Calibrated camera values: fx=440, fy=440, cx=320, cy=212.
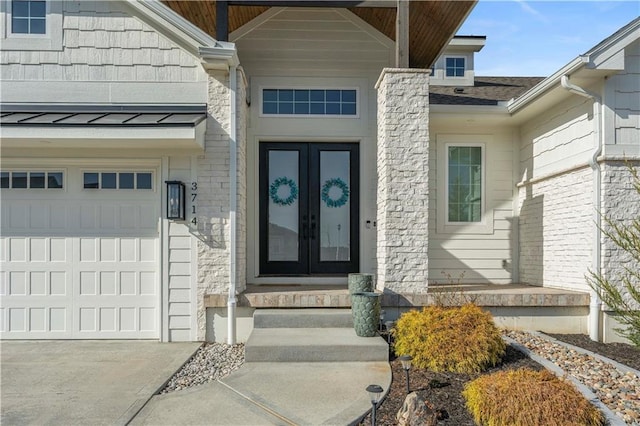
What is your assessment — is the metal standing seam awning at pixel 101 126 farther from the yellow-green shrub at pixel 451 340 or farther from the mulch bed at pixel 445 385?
the mulch bed at pixel 445 385

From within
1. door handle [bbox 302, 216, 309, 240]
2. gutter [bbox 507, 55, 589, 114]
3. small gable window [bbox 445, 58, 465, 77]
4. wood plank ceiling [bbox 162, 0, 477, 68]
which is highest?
small gable window [bbox 445, 58, 465, 77]

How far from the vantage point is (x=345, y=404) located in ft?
11.6

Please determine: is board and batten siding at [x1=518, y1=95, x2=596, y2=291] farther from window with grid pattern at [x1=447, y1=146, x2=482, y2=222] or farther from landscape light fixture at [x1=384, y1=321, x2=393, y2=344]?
landscape light fixture at [x1=384, y1=321, x2=393, y2=344]

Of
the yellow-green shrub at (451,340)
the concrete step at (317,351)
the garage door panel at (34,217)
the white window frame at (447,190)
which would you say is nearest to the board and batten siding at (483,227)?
the white window frame at (447,190)

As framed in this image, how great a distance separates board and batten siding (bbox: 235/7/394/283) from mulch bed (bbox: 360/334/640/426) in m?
2.89

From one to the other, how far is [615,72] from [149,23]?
19.2 ft

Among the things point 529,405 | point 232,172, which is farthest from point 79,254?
point 529,405

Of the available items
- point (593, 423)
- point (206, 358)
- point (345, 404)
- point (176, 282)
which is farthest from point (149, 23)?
point (593, 423)

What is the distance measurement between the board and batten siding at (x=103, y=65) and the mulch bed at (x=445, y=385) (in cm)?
421

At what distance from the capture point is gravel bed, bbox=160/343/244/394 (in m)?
4.20

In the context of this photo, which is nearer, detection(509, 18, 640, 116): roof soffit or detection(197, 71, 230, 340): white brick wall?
detection(509, 18, 640, 116): roof soffit

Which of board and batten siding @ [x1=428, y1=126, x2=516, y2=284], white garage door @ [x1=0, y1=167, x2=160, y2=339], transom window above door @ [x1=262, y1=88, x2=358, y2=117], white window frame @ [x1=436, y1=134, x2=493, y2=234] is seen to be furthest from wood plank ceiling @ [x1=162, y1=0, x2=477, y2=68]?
white garage door @ [x1=0, y1=167, x2=160, y2=339]

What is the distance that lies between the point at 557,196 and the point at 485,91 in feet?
10.4

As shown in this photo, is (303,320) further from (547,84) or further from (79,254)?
(547,84)
